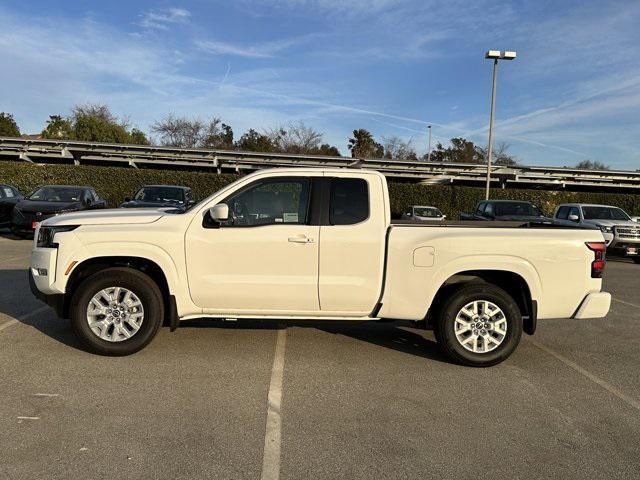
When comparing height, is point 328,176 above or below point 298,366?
above

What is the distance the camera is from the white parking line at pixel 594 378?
14.0ft

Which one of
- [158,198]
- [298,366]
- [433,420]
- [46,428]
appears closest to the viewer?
[46,428]

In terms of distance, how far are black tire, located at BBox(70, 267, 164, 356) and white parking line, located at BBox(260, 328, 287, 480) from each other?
4.19 feet

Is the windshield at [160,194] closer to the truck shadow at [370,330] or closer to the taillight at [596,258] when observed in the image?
the truck shadow at [370,330]

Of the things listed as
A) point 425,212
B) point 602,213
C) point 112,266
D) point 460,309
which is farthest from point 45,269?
point 425,212

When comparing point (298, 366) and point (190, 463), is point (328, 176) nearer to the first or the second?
point (298, 366)

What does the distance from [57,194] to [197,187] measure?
13.4 m

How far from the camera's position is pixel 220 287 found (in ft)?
16.0

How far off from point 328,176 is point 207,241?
1.39 meters

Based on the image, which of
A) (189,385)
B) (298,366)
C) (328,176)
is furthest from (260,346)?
(328,176)

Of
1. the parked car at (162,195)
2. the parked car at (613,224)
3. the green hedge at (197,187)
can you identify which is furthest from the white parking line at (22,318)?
the green hedge at (197,187)

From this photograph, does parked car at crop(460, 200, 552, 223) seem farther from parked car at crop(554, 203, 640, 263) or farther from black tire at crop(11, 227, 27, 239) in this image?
black tire at crop(11, 227, 27, 239)

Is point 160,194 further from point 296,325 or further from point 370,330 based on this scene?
point 370,330

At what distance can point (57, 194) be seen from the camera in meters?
14.9
